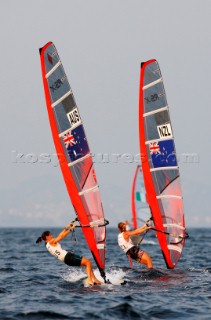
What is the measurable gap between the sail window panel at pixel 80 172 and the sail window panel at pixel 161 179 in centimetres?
326

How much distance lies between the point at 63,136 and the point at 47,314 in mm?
6453

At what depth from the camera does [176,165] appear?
2197 cm

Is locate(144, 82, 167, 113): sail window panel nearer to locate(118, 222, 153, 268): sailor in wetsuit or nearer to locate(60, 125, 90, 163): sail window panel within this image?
locate(60, 125, 90, 163): sail window panel

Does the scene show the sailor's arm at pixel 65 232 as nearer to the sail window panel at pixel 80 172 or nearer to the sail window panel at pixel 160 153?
the sail window panel at pixel 80 172

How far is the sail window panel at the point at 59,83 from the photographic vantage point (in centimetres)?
1917

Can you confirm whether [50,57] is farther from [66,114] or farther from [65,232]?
[65,232]

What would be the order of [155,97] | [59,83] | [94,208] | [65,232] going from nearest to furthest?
[65,232]
[59,83]
[94,208]
[155,97]

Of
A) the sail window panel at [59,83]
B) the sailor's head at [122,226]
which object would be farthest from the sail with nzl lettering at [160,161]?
the sail window panel at [59,83]

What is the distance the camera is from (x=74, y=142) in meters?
19.2

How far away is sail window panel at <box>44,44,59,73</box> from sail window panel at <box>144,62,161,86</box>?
3.56 meters

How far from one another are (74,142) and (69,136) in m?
0.22

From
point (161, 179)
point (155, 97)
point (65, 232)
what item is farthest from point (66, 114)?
point (161, 179)

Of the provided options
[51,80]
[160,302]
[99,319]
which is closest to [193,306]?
[160,302]

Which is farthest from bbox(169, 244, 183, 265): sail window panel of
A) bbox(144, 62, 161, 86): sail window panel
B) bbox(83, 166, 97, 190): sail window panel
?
bbox(144, 62, 161, 86): sail window panel
